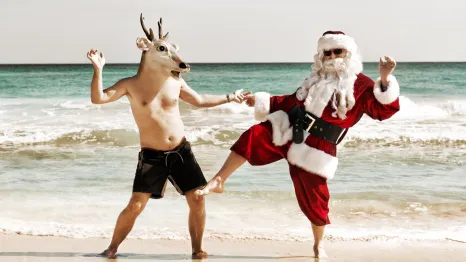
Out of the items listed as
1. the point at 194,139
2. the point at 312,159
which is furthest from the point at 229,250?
the point at 194,139

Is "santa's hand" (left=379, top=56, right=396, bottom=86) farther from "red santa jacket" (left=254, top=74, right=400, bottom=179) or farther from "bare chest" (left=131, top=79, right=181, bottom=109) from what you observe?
"bare chest" (left=131, top=79, right=181, bottom=109)

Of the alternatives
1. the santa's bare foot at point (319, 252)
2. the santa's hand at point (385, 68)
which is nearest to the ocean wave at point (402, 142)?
the santa's bare foot at point (319, 252)

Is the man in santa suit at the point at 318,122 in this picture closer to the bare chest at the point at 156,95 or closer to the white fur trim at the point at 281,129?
the white fur trim at the point at 281,129

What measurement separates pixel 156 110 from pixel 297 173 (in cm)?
92

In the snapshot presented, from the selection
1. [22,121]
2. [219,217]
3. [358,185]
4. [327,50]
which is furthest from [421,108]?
[327,50]

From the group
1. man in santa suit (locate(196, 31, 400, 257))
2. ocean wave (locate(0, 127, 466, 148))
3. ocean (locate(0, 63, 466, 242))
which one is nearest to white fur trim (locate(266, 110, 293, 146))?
man in santa suit (locate(196, 31, 400, 257))

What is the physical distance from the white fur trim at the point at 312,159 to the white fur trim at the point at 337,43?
545mm

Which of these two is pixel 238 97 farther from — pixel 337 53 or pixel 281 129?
pixel 337 53

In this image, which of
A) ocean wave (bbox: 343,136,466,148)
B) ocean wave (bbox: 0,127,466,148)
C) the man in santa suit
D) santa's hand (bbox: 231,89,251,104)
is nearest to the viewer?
the man in santa suit

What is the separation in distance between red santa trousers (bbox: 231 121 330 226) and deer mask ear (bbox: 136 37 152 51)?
2.51 feet

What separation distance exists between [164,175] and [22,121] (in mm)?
10697

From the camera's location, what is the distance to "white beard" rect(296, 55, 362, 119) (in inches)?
153

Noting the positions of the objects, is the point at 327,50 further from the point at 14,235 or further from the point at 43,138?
the point at 43,138

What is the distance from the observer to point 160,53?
391cm
